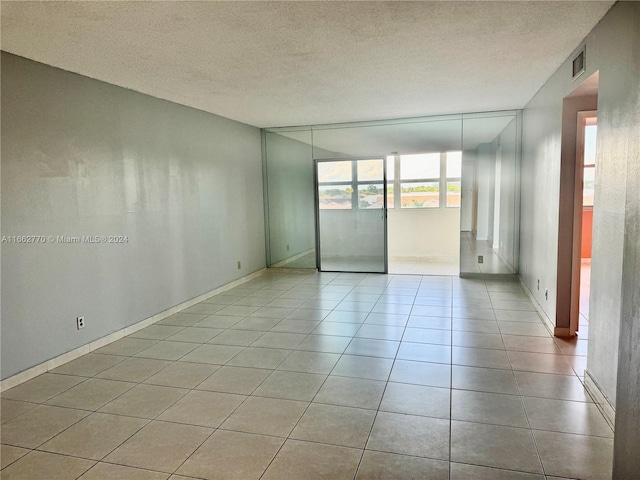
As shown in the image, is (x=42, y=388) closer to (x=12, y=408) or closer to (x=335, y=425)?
(x=12, y=408)

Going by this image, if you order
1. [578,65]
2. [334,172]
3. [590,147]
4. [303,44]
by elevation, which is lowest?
[334,172]

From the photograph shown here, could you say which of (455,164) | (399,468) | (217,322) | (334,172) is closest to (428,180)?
(455,164)

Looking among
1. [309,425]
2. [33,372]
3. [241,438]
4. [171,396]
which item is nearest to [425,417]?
[309,425]

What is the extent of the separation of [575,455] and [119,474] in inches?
89.6

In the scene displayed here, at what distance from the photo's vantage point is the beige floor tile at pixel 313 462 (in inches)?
81.1

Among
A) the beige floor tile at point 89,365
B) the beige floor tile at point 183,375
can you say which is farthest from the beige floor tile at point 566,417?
the beige floor tile at point 89,365

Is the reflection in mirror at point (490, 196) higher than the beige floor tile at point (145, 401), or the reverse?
the reflection in mirror at point (490, 196)

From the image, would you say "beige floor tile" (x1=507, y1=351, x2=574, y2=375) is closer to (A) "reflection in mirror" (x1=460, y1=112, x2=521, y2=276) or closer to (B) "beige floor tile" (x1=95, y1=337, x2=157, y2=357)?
(A) "reflection in mirror" (x1=460, y1=112, x2=521, y2=276)

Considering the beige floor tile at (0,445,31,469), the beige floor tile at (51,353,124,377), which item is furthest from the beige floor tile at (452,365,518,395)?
the beige floor tile at (51,353,124,377)

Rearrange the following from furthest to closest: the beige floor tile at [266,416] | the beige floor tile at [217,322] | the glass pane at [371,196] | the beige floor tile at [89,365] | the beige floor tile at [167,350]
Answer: the glass pane at [371,196]
the beige floor tile at [217,322]
the beige floor tile at [167,350]
the beige floor tile at [89,365]
the beige floor tile at [266,416]

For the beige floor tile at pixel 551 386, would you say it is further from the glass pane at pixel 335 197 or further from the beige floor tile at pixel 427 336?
the glass pane at pixel 335 197

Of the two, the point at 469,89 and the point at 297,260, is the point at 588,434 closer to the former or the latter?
the point at 469,89

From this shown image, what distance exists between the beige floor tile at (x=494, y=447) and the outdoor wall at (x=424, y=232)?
6584 millimetres

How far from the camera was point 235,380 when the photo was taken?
3.16 meters
